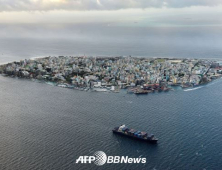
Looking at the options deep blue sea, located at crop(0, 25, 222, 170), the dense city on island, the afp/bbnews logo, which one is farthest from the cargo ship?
the dense city on island

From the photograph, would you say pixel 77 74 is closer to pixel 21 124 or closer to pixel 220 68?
pixel 21 124

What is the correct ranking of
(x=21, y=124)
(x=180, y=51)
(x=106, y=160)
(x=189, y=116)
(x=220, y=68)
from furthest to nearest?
(x=180, y=51), (x=220, y=68), (x=189, y=116), (x=21, y=124), (x=106, y=160)

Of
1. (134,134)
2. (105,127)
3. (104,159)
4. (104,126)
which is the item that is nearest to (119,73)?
(104,126)

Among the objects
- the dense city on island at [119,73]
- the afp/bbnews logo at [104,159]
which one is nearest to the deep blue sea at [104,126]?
the afp/bbnews logo at [104,159]

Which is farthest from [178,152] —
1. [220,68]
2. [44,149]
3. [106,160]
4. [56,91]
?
[220,68]

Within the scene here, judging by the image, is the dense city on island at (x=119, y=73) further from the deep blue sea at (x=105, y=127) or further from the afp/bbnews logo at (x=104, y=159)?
the afp/bbnews logo at (x=104, y=159)

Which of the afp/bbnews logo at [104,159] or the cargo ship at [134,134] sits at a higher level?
the cargo ship at [134,134]
